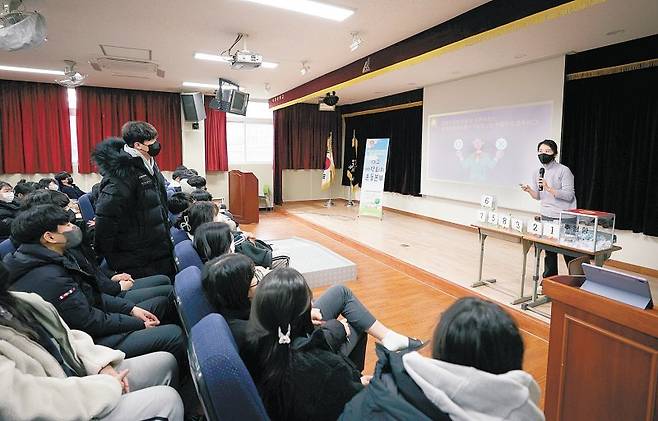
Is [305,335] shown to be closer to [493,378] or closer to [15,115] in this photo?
[493,378]

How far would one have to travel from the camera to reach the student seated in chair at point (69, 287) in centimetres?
146

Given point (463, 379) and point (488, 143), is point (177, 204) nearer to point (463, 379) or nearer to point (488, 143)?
point (463, 379)

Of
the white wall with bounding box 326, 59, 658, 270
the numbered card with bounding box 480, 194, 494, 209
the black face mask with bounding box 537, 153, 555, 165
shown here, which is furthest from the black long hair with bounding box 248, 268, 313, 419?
the white wall with bounding box 326, 59, 658, 270

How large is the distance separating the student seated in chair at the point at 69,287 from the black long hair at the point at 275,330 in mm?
766

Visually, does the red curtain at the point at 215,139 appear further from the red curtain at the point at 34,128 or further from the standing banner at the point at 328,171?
the red curtain at the point at 34,128

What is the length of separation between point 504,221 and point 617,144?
198 cm

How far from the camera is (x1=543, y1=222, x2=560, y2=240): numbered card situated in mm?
2918

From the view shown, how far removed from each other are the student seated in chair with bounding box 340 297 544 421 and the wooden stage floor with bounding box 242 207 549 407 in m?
0.08

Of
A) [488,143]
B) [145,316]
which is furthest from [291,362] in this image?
[488,143]

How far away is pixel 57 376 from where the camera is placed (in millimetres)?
1120

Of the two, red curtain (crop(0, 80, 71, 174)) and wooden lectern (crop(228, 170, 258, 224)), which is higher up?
red curtain (crop(0, 80, 71, 174))

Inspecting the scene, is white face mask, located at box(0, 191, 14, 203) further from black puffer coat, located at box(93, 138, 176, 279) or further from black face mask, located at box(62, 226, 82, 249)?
black face mask, located at box(62, 226, 82, 249)

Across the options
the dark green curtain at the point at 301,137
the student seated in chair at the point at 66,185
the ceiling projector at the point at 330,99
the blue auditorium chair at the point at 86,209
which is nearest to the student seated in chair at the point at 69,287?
the blue auditorium chair at the point at 86,209

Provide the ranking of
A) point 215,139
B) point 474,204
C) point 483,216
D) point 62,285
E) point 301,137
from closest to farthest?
point 62,285 → point 483,216 → point 474,204 → point 215,139 → point 301,137
